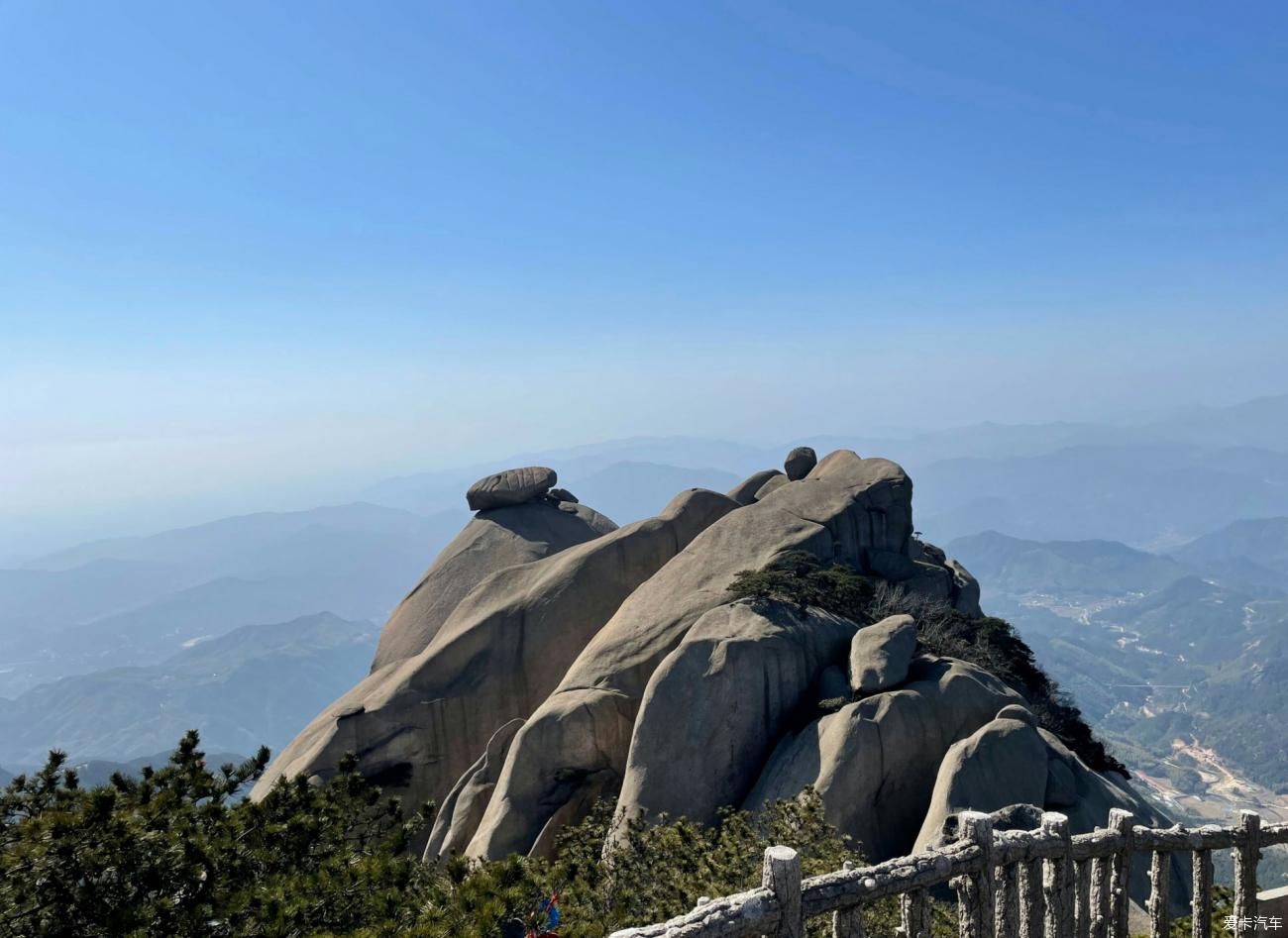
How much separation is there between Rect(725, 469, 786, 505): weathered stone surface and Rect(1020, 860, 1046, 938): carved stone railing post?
108ft

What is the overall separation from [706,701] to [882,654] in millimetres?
5595

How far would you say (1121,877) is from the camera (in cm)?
1491

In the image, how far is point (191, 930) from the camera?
1168 cm

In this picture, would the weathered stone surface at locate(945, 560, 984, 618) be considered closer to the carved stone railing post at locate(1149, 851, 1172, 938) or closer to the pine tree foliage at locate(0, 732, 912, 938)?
the carved stone railing post at locate(1149, 851, 1172, 938)

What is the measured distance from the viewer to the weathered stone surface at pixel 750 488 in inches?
1842

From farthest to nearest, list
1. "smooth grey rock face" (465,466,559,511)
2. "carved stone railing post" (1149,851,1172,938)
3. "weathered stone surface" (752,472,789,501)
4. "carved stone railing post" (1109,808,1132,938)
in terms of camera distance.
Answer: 1. "smooth grey rock face" (465,466,559,511)
2. "weathered stone surface" (752,472,789,501)
3. "carved stone railing post" (1149,851,1172,938)
4. "carved stone railing post" (1109,808,1132,938)

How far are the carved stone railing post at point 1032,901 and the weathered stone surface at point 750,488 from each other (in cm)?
3287

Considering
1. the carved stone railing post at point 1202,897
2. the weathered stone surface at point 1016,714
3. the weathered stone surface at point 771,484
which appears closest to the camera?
the carved stone railing post at point 1202,897

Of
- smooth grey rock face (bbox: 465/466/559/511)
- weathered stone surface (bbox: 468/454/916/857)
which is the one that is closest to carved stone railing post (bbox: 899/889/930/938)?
weathered stone surface (bbox: 468/454/916/857)

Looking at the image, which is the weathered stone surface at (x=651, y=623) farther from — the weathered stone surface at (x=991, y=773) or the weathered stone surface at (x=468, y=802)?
the weathered stone surface at (x=991, y=773)

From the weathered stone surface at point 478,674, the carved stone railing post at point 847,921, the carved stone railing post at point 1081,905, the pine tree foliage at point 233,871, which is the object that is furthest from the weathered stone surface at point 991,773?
the weathered stone surface at point 478,674

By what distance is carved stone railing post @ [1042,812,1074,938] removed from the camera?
1366 cm

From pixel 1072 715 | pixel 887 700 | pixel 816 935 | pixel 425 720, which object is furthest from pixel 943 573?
pixel 816 935

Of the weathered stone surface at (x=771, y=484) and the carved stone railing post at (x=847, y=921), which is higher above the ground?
the weathered stone surface at (x=771, y=484)
